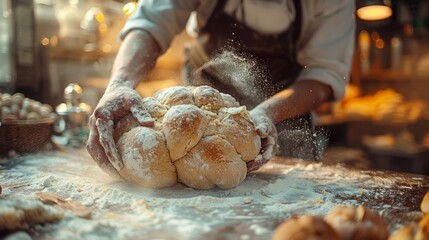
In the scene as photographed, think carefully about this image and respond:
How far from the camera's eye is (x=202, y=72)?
5.85 ft

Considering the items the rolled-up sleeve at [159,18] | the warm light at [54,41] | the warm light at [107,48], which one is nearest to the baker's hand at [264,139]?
the rolled-up sleeve at [159,18]

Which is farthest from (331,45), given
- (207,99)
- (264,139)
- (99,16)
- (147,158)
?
(99,16)

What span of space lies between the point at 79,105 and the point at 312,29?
4.58 feet

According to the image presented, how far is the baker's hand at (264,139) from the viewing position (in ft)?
4.64

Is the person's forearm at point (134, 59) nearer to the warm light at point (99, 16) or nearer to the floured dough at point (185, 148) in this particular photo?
the floured dough at point (185, 148)

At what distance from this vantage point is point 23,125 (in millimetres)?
1797

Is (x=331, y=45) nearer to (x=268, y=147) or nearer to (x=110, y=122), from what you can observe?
(x=268, y=147)

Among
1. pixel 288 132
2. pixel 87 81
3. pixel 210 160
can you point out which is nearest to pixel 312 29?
pixel 288 132

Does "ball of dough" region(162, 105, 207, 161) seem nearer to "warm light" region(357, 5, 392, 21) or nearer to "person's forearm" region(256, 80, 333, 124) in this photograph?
"person's forearm" region(256, 80, 333, 124)

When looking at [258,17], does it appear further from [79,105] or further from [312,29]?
[79,105]

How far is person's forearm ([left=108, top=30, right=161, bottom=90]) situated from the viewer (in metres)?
1.68

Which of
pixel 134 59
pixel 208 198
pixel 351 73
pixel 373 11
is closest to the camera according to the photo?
pixel 208 198

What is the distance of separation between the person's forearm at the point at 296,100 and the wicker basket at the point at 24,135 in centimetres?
104

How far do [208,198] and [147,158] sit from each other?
23 cm
